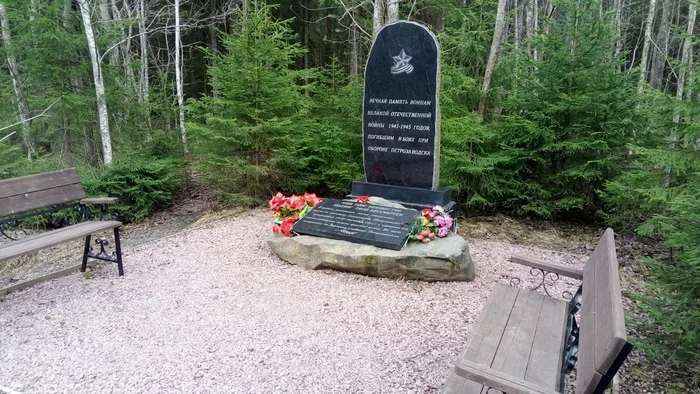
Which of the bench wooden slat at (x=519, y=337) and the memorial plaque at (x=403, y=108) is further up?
the memorial plaque at (x=403, y=108)

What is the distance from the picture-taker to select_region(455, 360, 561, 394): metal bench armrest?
1.58 metres

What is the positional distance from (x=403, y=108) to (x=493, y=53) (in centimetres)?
283

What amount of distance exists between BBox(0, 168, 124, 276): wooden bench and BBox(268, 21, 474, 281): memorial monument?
1.94 meters

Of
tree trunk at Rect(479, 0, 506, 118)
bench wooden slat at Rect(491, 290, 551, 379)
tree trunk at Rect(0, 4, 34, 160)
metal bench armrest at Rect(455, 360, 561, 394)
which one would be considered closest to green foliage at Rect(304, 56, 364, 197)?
tree trunk at Rect(479, 0, 506, 118)

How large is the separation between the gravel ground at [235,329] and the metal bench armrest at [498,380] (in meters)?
0.97

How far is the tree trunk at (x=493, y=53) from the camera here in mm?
6914

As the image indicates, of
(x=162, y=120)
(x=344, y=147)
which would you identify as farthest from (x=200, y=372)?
(x=162, y=120)

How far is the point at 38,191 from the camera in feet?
13.3

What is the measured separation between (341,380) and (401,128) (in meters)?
3.54

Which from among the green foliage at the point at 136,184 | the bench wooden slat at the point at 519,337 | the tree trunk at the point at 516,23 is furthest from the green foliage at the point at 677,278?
the green foliage at the point at 136,184

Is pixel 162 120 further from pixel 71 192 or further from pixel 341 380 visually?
pixel 341 380

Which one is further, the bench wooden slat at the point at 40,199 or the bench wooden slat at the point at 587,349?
the bench wooden slat at the point at 40,199

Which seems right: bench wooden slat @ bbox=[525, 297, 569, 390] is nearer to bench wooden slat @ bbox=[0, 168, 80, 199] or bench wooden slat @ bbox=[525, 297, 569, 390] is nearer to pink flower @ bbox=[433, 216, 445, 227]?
pink flower @ bbox=[433, 216, 445, 227]

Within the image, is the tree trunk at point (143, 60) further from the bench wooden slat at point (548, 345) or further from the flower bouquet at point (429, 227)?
the bench wooden slat at point (548, 345)
